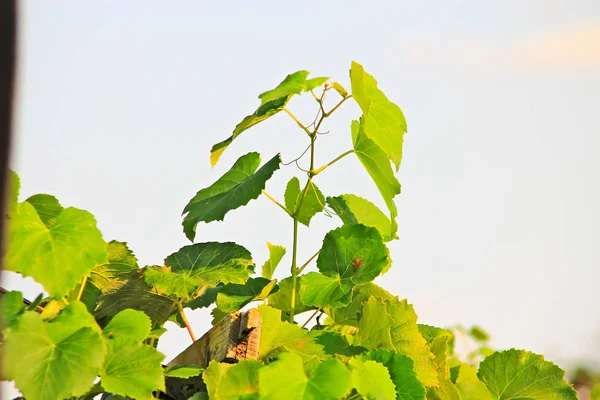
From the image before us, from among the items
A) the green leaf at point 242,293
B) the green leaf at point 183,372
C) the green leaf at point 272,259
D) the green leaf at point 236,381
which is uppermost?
the green leaf at point 272,259

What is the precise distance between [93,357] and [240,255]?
258mm

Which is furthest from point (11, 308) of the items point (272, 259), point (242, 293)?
point (272, 259)

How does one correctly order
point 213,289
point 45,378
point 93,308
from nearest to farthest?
point 45,378 → point 93,308 → point 213,289

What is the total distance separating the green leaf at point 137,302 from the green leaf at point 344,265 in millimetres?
165

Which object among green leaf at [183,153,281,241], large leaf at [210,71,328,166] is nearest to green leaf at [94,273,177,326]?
green leaf at [183,153,281,241]

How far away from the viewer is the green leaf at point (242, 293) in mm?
917

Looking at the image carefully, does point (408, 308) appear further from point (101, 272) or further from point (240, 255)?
point (101, 272)

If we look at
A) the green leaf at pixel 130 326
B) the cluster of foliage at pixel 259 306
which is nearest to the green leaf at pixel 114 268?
the cluster of foliage at pixel 259 306

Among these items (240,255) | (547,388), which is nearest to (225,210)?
(240,255)

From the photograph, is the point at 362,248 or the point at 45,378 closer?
the point at 45,378

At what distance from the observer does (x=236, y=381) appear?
30.1 inches

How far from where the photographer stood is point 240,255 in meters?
0.89

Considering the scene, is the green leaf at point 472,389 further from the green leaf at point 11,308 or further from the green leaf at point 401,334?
the green leaf at point 11,308

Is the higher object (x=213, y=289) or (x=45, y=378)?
(x=213, y=289)
